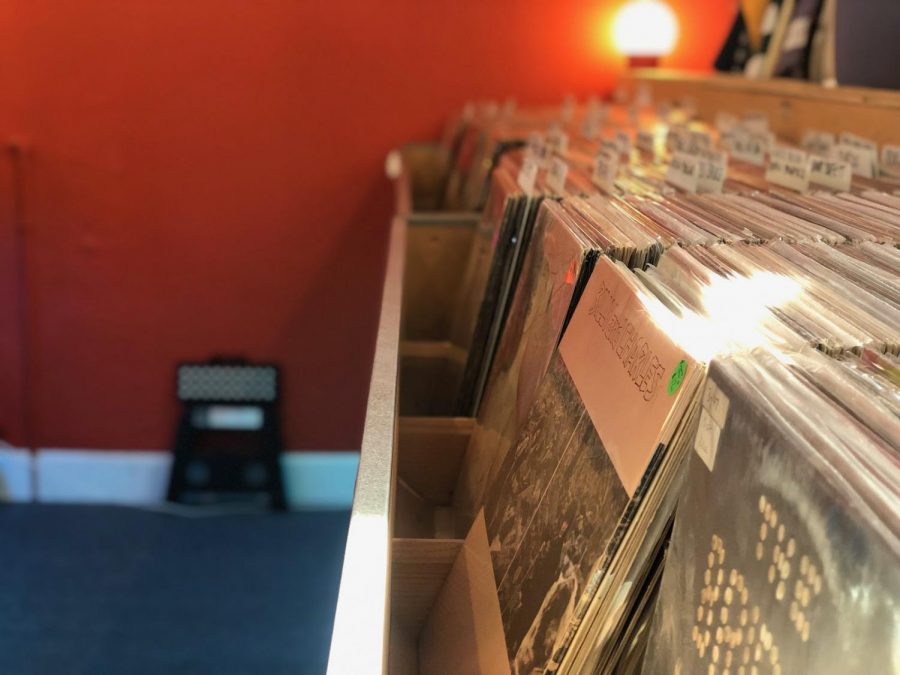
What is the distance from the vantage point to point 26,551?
2.86 metres

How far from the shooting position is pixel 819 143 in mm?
1495

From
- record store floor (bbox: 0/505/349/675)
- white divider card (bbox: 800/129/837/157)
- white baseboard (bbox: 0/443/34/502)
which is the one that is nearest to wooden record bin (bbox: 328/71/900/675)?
white divider card (bbox: 800/129/837/157)

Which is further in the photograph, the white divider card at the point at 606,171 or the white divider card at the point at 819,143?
the white divider card at the point at 819,143

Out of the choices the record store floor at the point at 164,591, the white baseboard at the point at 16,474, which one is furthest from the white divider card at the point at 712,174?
the white baseboard at the point at 16,474

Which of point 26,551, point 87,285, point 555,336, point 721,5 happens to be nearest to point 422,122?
point 721,5

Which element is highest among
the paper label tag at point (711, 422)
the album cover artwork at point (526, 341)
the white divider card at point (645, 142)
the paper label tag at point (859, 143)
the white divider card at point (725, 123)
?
the paper label tag at point (859, 143)

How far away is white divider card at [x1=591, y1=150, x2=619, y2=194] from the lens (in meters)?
1.24

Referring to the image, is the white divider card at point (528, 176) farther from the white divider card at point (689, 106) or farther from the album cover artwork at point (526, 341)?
the white divider card at point (689, 106)

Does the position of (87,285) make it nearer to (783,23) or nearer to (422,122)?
(422,122)

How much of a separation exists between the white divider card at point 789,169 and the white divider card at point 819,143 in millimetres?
191

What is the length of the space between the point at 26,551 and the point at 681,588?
2854 millimetres

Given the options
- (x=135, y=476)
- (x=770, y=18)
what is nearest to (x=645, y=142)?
(x=770, y=18)

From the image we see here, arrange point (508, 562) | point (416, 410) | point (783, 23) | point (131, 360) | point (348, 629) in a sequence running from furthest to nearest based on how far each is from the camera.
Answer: point (131, 360) → point (783, 23) → point (416, 410) → point (508, 562) → point (348, 629)

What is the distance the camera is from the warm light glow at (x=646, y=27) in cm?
279
